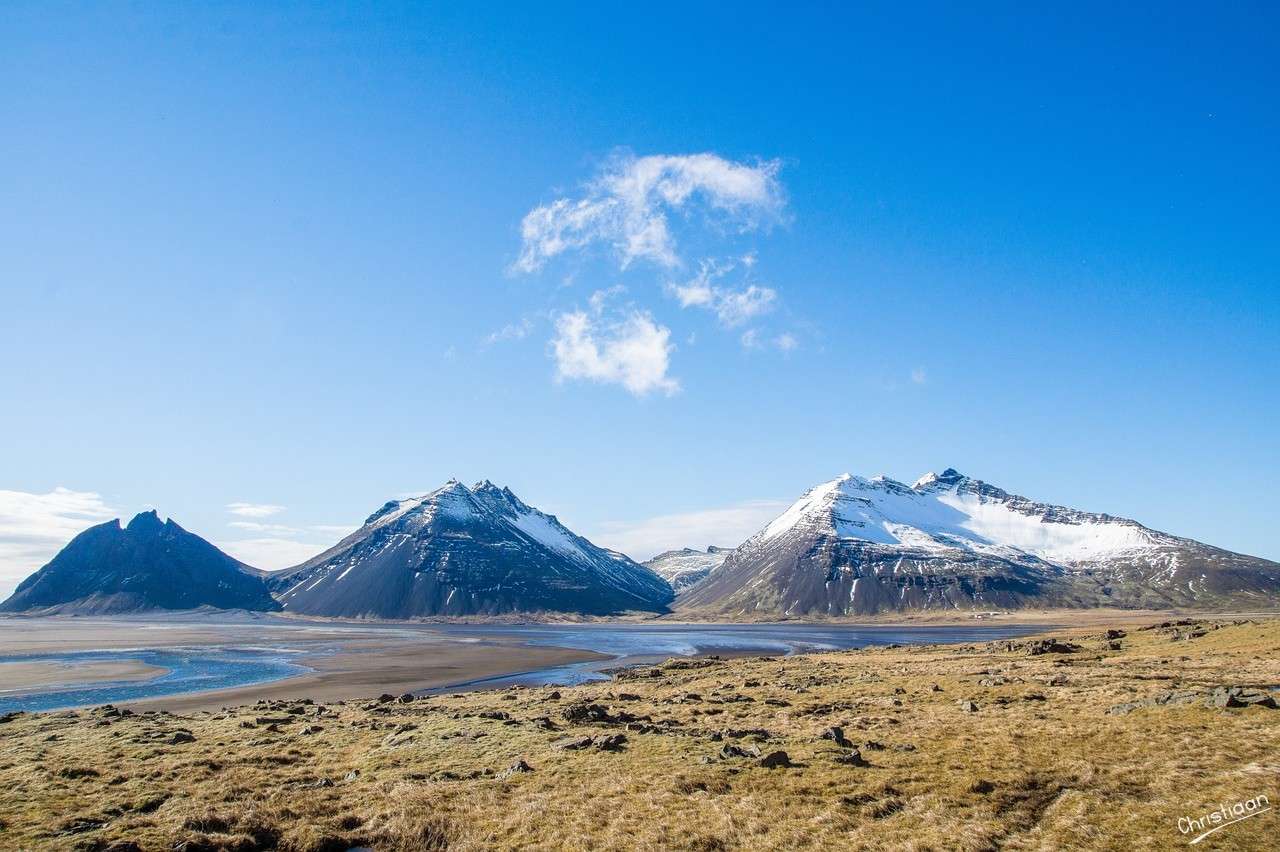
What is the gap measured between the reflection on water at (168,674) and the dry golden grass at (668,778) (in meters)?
22.2

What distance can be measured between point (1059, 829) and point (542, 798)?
1675 cm

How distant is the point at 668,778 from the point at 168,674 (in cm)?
8635

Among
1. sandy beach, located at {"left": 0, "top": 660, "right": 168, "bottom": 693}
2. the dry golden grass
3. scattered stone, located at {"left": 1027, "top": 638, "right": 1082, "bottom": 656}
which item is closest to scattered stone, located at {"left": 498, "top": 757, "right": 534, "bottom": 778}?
the dry golden grass

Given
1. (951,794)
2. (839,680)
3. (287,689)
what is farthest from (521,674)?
(951,794)

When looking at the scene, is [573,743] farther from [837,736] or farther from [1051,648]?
[1051,648]

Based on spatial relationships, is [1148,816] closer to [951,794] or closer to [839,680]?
[951,794]

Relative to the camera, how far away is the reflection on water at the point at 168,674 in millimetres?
61500

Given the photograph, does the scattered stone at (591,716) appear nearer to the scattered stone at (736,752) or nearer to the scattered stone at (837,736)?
the scattered stone at (736,752)

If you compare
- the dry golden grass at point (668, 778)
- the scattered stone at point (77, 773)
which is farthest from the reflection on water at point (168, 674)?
the scattered stone at point (77, 773)

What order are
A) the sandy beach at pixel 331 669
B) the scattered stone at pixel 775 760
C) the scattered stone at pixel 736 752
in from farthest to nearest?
the sandy beach at pixel 331 669 < the scattered stone at pixel 736 752 < the scattered stone at pixel 775 760

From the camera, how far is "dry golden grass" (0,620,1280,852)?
20.1 metres

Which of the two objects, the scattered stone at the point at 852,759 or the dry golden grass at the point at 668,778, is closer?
the dry golden grass at the point at 668,778

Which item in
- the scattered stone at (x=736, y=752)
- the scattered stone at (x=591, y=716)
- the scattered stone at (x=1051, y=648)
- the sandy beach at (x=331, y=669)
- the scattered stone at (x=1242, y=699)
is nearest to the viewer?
the scattered stone at (x=736, y=752)

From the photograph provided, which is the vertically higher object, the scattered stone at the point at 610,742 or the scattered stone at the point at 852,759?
the scattered stone at the point at 852,759
